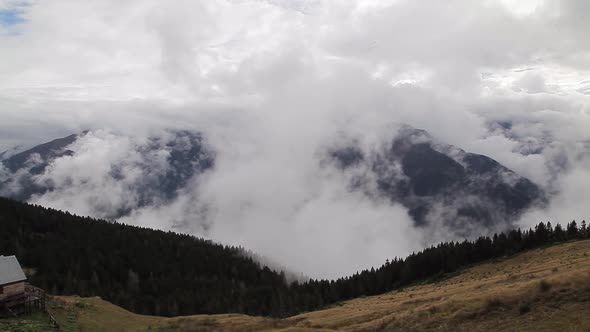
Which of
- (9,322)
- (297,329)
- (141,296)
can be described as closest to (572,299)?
(297,329)

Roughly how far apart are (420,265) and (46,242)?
15776 centimetres

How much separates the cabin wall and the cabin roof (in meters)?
0.63

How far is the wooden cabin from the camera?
183 feet

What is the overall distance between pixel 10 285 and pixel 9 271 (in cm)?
227

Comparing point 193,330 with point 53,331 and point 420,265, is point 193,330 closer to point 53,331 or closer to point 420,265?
point 53,331

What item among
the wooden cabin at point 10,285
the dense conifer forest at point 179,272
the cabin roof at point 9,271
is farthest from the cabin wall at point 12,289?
the dense conifer forest at point 179,272

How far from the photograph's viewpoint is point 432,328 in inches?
1414

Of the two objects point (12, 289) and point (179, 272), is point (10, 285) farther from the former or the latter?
point (179, 272)

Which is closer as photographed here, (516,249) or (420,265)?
(516,249)

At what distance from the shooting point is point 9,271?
2301 inches

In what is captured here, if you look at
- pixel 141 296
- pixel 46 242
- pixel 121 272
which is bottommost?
pixel 141 296

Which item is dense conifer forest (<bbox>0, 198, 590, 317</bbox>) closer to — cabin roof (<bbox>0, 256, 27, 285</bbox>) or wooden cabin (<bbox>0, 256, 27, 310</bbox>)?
cabin roof (<bbox>0, 256, 27, 285</bbox>)

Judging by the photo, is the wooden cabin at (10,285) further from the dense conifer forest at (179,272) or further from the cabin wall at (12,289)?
the dense conifer forest at (179,272)

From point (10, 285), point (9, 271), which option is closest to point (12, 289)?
point (10, 285)
